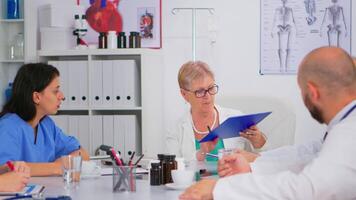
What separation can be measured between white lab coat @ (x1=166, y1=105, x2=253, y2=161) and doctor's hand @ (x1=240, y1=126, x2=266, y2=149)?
3.3 inches

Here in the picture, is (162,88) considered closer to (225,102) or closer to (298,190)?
(225,102)

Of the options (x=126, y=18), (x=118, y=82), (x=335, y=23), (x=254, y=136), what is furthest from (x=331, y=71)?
(x=126, y=18)

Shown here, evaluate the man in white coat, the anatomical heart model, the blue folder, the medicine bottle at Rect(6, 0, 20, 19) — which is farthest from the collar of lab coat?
the medicine bottle at Rect(6, 0, 20, 19)

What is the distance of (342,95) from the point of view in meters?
1.66

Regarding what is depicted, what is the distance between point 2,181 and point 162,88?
235 cm

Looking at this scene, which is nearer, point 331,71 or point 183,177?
point 331,71

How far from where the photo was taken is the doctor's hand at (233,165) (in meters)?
2.02

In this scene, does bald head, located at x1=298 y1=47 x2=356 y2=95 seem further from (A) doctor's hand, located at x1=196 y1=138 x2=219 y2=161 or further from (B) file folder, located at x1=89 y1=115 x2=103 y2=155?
(B) file folder, located at x1=89 y1=115 x2=103 y2=155

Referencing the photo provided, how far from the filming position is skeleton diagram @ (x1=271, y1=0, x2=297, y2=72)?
4.31 meters

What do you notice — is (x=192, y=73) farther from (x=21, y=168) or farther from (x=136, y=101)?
(x=21, y=168)

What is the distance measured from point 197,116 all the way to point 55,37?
1602mm

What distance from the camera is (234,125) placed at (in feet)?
8.63

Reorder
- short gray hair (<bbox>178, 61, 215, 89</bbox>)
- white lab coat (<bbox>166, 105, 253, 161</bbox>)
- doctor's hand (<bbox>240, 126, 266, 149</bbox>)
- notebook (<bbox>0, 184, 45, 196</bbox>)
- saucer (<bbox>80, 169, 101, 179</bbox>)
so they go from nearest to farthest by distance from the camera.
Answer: notebook (<bbox>0, 184, 45, 196</bbox>) < saucer (<bbox>80, 169, 101, 179</bbox>) < doctor's hand (<bbox>240, 126, 266, 149</bbox>) < white lab coat (<bbox>166, 105, 253, 161</bbox>) < short gray hair (<bbox>178, 61, 215, 89</bbox>)

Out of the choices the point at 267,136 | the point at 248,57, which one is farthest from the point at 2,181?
the point at 248,57
